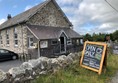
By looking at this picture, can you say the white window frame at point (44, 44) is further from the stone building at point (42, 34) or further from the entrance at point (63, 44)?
the entrance at point (63, 44)

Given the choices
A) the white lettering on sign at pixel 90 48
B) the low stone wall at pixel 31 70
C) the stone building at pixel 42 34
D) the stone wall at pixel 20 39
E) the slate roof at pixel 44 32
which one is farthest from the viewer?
the stone wall at pixel 20 39

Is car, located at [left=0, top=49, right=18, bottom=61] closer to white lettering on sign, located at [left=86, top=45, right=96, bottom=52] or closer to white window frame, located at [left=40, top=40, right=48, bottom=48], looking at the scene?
white window frame, located at [left=40, top=40, right=48, bottom=48]

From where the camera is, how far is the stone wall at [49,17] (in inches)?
824

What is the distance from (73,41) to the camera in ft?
76.2

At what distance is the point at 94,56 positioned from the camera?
25.7 feet

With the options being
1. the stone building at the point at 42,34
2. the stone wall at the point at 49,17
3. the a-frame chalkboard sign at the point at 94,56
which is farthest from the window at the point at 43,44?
the a-frame chalkboard sign at the point at 94,56

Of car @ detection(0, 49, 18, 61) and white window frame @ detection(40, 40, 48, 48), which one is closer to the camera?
car @ detection(0, 49, 18, 61)

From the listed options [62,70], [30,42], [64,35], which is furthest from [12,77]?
[64,35]

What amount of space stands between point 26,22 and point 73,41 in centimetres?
804

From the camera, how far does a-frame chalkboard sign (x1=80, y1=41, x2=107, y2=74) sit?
7.45 m

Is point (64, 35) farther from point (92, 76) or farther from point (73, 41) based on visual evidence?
point (92, 76)

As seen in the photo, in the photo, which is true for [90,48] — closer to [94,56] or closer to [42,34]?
[94,56]

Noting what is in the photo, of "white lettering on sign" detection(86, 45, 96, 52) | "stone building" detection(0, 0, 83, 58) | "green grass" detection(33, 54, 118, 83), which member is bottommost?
"green grass" detection(33, 54, 118, 83)

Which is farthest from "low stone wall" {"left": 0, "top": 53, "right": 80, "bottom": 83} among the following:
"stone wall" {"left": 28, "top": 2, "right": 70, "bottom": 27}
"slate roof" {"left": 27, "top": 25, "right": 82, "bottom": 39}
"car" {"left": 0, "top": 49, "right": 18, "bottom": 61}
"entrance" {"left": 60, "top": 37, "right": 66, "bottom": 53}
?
"stone wall" {"left": 28, "top": 2, "right": 70, "bottom": 27}
